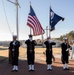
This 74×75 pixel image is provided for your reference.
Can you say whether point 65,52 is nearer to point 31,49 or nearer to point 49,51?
point 49,51

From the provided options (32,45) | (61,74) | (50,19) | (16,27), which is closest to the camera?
(61,74)

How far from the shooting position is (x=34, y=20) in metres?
21.1

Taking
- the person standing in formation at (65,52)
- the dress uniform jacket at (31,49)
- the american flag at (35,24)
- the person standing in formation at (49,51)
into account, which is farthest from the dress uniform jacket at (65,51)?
the american flag at (35,24)

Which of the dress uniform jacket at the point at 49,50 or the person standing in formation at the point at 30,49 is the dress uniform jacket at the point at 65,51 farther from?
the person standing in formation at the point at 30,49

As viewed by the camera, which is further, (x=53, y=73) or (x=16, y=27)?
(x=16, y=27)

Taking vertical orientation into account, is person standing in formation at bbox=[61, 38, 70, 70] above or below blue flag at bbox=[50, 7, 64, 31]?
below

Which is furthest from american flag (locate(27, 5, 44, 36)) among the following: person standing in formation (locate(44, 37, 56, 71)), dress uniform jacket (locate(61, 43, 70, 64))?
dress uniform jacket (locate(61, 43, 70, 64))

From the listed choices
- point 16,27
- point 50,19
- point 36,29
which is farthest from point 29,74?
point 16,27

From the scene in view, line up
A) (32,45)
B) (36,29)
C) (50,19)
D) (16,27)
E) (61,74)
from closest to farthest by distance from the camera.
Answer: (61,74), (32,45), (36,29), (50,19), (16,27)

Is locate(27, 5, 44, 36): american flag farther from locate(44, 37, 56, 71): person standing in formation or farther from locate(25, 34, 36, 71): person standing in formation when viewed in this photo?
locate(25, 34, 36, 71): person standing in formation

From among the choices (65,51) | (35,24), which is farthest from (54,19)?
(65,51)

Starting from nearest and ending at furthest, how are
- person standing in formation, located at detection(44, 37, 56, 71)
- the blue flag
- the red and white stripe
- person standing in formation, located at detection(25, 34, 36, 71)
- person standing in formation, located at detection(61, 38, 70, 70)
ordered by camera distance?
person standing in formation, located at detection(25, 34, 36, 71) < person standing in formation, located at detection(44, 37, 56, 71) < person standing in formation, located at detection(61, 38, 70, 70) < the red and white stripe < the blue flag

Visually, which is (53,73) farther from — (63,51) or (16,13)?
(16,13)

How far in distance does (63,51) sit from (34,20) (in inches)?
196
